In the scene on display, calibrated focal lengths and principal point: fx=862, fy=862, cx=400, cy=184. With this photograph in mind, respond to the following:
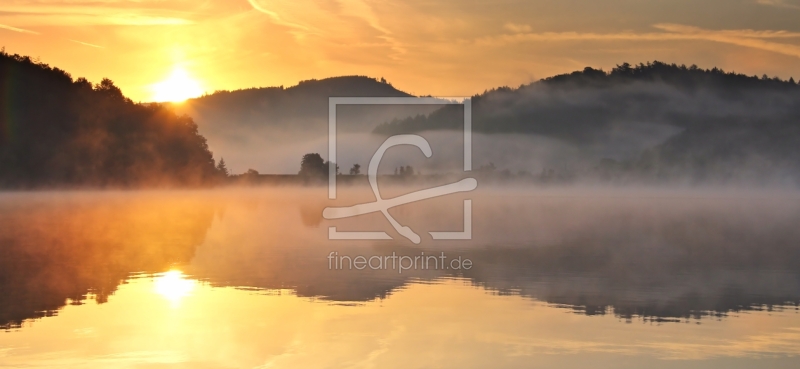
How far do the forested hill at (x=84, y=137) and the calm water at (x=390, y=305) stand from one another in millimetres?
75485

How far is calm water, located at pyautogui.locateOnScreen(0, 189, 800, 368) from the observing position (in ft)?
38.2

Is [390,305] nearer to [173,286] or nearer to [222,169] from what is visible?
[173,286]

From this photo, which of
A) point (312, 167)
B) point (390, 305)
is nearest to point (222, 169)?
point (312, 167)

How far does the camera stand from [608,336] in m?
12.9

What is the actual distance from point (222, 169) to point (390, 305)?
113902mm

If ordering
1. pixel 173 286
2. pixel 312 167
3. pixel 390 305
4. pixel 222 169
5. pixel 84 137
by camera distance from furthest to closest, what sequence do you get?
pixel 312 167 → pixel 222 169 → pixel 84 137 → pixel 173 286 → pixel 390 305

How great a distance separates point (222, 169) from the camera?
12631 cm

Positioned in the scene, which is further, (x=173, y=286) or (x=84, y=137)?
(x=84, y=137)

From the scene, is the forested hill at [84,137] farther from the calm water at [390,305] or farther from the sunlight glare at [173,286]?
the sunlight glare at [173,286]

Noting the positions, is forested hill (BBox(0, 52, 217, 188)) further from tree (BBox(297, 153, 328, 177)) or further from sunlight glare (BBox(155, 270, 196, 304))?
sunlight glare (BBox(155, 270, 196, 304))

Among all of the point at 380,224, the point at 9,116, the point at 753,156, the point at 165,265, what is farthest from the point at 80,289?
the point at 753,156

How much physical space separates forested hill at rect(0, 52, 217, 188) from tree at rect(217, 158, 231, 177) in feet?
12.1

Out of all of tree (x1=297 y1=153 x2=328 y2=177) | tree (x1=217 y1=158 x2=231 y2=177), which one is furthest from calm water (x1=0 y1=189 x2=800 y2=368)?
tree (x1=297 y1=153 x2=328 y2=177)

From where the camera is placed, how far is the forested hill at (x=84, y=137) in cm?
9788
